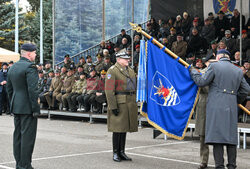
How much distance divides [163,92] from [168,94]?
11 cm

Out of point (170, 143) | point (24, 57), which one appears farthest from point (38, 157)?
point (170, 143)

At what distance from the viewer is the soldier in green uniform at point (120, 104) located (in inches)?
348

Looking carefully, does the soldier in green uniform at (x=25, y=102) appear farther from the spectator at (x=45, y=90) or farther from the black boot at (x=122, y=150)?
the spectator at (x=45, y=90)

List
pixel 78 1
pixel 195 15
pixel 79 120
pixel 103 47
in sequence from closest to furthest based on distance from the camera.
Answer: pixel 79 120
pixel 195 15
pixel 103 47
pixel 78 1

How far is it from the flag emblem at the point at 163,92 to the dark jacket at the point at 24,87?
2.65 m

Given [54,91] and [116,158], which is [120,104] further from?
[54,91]

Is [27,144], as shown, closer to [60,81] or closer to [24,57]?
[24,57]

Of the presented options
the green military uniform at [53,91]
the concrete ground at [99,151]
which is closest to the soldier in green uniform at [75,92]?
the green military uniform at [53,91]

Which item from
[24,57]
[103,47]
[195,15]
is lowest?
[24,57]

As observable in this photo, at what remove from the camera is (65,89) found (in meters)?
18.2

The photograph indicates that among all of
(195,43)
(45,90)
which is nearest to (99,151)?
(195,43)

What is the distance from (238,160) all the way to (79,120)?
384 inches

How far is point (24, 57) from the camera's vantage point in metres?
7.32

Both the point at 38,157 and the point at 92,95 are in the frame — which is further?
the point at 92,95
